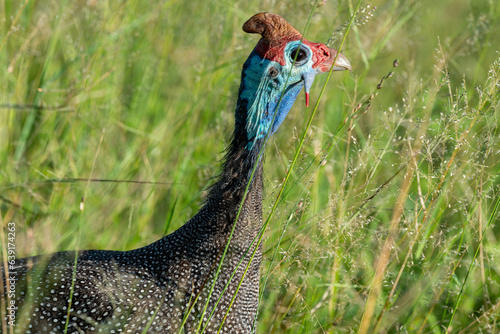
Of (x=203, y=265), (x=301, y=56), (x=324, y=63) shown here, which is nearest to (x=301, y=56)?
(x=301, y=56)

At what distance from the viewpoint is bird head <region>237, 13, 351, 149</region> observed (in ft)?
8.21

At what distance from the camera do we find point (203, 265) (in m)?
2.53

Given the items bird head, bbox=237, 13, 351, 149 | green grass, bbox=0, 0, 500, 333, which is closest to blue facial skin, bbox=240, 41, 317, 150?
bird head, bbox=237, 13, 351, 149

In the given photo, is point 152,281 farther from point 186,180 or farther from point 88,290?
point 186,180

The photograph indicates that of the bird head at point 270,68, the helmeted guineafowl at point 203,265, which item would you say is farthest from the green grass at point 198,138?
the bird head at point 270,68

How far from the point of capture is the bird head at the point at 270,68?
250cm

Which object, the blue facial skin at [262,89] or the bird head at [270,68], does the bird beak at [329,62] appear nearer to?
the bird head at [270,68]

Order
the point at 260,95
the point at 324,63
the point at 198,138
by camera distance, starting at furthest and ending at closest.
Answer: the point at 198,138
the point at 324,63
the point at 260,95

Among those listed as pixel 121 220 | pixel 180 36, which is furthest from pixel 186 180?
pixel 180 36

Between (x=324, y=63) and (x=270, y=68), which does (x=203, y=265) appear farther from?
(x=324, y=63)

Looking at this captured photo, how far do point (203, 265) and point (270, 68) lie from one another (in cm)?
97

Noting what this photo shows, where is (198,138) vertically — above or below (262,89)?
below

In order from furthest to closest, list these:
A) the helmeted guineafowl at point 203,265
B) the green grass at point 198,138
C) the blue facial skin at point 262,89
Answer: the green grass at point 198,138
the blue facial skin at point 262,89
the helmeted guineafowl at point 203,265

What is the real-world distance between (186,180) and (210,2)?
5.22 feet
